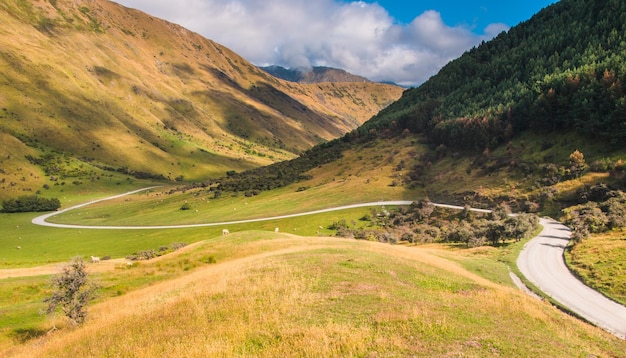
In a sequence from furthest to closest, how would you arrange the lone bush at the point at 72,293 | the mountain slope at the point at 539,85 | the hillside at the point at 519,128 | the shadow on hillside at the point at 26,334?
1. the mountain slope at the point at 539,85
2. the hillside at the point at 519,128
3. the lone bush at the point at 72,293
4. the shadow on hillside at the point at 26,334

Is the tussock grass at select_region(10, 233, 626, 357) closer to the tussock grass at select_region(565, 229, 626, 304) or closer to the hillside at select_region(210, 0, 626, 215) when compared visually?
the tussock grass at select_region(565, 229, 626, 304)

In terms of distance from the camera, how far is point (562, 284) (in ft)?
118

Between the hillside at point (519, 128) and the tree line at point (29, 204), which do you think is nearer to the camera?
the hillside at point (519, 128)

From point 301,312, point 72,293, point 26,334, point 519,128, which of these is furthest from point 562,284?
point 519,128

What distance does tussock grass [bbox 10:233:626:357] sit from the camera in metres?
14.7

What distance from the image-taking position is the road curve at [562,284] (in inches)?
1047

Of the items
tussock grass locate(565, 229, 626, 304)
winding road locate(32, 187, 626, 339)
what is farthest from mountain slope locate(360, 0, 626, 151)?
tussock grass locate(565, 229, 626, 304)

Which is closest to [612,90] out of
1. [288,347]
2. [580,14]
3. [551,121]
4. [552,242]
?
[551,121]

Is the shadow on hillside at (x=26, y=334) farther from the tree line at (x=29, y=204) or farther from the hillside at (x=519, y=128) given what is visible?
the tree line at (x=29, y=204)

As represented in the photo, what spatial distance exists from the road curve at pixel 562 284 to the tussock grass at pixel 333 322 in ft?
27.9

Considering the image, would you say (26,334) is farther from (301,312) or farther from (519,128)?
(519,128)

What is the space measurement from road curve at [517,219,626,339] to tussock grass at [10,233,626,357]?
335 inches

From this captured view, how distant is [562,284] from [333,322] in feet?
102

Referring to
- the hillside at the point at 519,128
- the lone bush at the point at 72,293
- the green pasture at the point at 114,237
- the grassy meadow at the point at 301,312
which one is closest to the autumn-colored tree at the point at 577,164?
the hillside at the point at 519,128
